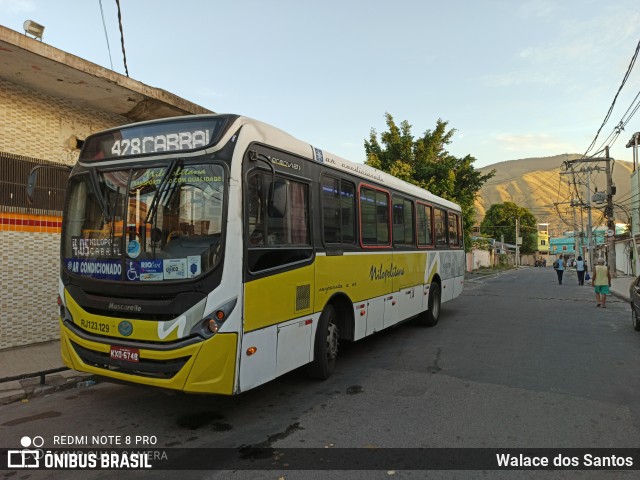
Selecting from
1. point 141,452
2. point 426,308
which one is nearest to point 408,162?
point 426,308

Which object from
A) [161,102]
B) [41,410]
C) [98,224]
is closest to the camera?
[98,224]

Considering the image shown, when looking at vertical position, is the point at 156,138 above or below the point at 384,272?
above

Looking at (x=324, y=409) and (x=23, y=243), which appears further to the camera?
(x=23, y=243)

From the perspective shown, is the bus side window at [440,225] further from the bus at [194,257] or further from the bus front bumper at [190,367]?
the bus front bumper at [190,367]

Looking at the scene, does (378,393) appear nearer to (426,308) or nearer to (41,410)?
(41,410)

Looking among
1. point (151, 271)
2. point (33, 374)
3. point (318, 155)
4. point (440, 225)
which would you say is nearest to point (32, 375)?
point (33, 374)

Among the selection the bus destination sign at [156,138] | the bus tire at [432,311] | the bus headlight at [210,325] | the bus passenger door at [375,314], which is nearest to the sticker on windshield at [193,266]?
the bus headlight at [210,325]

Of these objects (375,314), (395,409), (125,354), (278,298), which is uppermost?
(278,298)

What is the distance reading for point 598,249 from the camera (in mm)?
60125

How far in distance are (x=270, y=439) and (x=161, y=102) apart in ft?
25.9

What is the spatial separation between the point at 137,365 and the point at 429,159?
24045 millimetres

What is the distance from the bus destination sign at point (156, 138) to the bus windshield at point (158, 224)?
0.22 m

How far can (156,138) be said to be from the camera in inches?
179

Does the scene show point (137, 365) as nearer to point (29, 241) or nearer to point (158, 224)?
point (158, 224)
